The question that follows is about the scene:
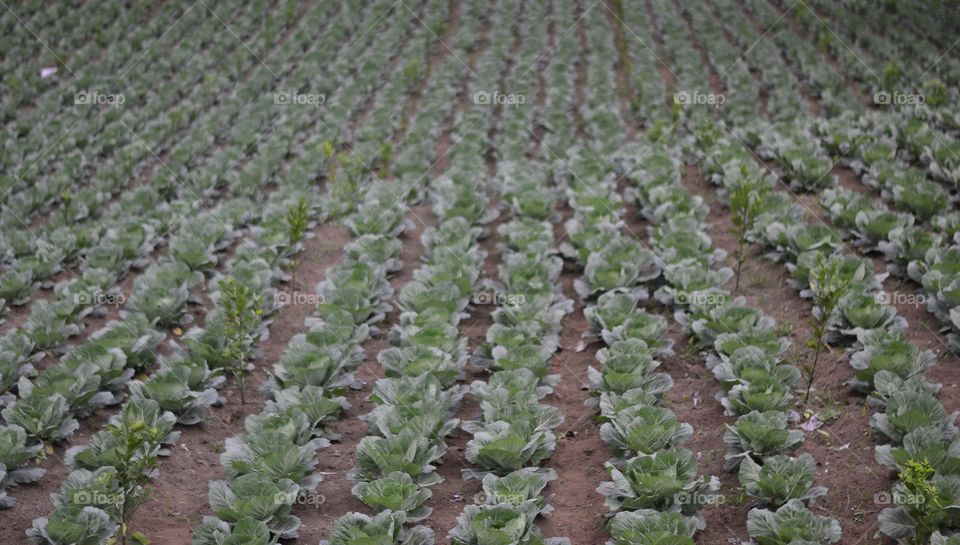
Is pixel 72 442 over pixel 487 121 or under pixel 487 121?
over

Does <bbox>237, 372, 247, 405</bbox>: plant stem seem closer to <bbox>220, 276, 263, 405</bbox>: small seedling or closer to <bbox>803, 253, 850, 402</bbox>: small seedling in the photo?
<bbox>220, 276, 263, 405</bbox>: small seedling

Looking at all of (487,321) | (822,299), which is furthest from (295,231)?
(822,299)

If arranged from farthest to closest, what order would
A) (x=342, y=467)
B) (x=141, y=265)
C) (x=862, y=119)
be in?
(x=862, y=119) → (x=141, y=265) → (x=342, y=467)

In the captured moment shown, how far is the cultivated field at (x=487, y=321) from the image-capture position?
4488mm

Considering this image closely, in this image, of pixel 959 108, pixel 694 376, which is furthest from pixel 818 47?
pixel 694 376

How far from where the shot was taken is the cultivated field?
4.49 meters

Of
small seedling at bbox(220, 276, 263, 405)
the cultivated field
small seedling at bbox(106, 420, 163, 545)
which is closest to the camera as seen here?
small seedling at bbox(106, 420, 163, 545)

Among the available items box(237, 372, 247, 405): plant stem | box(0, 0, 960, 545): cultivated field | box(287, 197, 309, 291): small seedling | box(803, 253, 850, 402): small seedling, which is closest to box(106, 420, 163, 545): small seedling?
box(0, 0, 960, 545): cultivated field

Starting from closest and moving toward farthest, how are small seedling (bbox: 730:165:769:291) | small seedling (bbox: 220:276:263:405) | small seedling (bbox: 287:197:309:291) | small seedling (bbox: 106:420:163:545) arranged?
small seedling (bbox: 106:420:163:545) < small seedling (bbox: 220:276:263:405) < small seedling (bbox: 730:165:769:291) < small seedling (bbox: 287:197:309:291)

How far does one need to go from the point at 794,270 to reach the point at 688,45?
11440 millimetres

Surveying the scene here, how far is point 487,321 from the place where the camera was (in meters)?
6.96

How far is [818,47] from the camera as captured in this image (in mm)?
17078

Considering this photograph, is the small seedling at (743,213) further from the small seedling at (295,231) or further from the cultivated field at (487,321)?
the small seedling at (295,231)

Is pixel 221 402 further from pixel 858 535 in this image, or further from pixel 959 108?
pixel 959 108
